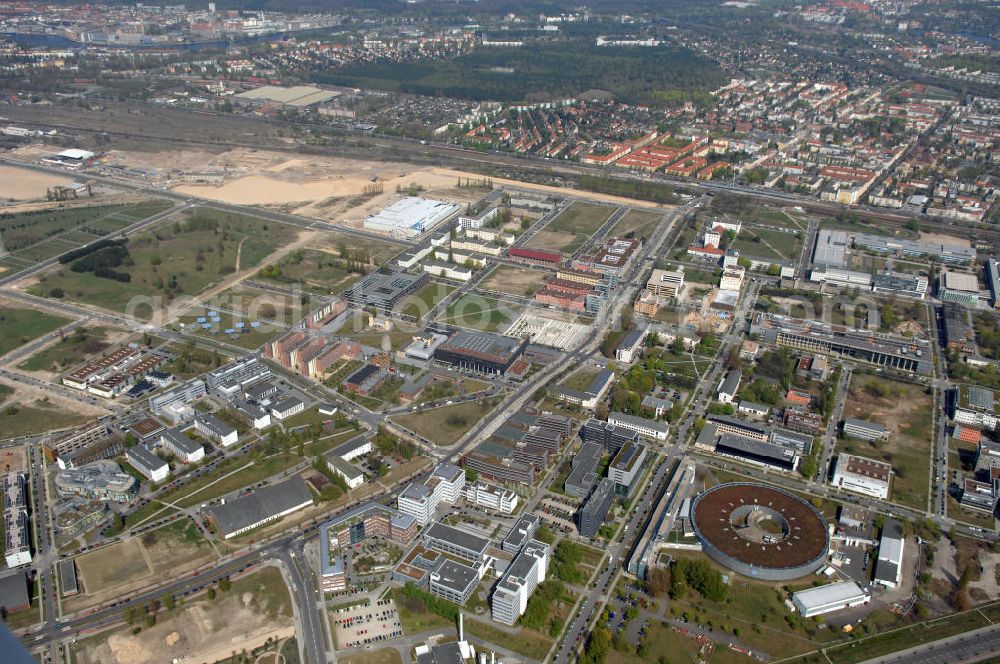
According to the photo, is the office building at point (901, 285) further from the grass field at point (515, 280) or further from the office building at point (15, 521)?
the office building at point (15, 521)

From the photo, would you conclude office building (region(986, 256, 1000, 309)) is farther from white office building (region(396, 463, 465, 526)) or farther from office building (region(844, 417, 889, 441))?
A: white office building (region(396, 463, 465, 526))

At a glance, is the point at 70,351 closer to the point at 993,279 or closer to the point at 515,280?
the point at 515,280

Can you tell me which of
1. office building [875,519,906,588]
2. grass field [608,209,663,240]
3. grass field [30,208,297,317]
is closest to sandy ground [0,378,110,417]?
grass field [30,208,297,317]

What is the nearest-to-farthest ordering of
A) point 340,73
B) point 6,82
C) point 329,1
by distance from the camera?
point 6,82 < point 340,73 < point 329,1

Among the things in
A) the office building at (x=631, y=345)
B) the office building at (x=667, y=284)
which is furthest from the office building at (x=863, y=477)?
the office building at (x=667, y=284)

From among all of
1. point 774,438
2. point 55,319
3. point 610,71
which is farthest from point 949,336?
point 610,71

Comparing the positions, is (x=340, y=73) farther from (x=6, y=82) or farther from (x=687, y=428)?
(x=687, y=428)
